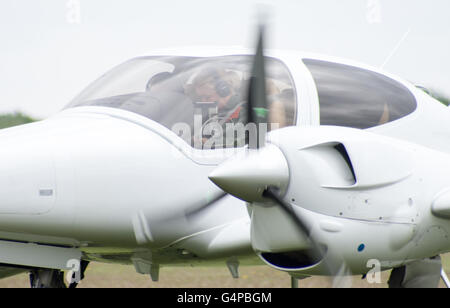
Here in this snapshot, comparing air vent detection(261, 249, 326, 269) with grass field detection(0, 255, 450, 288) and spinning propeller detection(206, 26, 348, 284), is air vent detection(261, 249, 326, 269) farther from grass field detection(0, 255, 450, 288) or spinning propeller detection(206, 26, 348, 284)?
grass field detection(0, 255, 450, 288)

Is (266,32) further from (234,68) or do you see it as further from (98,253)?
(98,253)

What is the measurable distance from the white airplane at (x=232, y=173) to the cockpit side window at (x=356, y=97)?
1 cm

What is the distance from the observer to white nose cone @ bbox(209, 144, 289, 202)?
15.5ft

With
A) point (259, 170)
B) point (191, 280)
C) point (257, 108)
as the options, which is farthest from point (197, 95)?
point (191, 280)

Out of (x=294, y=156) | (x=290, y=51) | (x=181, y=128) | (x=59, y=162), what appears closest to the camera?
(x=294, y=156)

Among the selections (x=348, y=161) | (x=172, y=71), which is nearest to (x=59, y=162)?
(x=172, y=71)

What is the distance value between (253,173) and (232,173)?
0.14 meters

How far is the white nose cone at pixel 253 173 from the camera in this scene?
15.5 ft

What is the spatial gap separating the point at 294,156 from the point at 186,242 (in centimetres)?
152

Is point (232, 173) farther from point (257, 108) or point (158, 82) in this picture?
point (158, 82)

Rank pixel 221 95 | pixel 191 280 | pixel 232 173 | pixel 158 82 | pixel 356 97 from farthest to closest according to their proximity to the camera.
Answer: pixel 191 280, pixel 356 97, pixel 158 82, pixel 221 95, pixel 232 173

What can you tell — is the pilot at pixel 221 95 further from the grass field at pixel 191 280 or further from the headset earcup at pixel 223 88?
the grass field at pixel 191 280

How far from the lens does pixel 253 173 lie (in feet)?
15.6

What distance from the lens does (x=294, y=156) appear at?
4.88 meters
